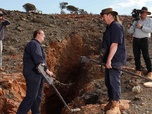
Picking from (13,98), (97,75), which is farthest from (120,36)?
(97,75)

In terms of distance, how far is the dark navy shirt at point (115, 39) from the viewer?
17.5 ft

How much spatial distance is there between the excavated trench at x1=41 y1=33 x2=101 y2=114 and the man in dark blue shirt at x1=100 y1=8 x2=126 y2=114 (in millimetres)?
6280

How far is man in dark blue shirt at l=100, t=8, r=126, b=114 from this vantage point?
5336 millimetres

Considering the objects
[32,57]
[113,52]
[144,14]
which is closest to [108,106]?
[113,52]

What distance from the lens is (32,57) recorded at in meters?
5.56

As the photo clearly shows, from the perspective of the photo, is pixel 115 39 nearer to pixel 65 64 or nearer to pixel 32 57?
pixel 32 57

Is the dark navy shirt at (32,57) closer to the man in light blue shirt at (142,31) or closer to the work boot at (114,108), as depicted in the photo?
the work boot at (114,108)

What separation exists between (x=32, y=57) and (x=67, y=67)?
8.41m

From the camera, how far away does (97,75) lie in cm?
982

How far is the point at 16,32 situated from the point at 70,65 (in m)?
3.08

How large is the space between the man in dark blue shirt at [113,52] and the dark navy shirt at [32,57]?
4.15 ft

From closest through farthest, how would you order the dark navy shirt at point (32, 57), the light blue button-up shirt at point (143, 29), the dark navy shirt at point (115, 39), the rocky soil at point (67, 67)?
the dark navy shirt at point (115, 39), the dark navy shirt at point (32, 57), the rocky soil at point (67, 67), the light blue button-up shirt at point (143, 29)

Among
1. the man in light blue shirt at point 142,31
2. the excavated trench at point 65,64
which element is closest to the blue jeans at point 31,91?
the man in light blue shirt at point 142,31

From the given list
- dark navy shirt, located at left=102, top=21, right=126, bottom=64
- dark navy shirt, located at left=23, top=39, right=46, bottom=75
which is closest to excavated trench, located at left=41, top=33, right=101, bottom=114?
dark navy shirt, located at left=23, top=39, right=46, bottom=75
